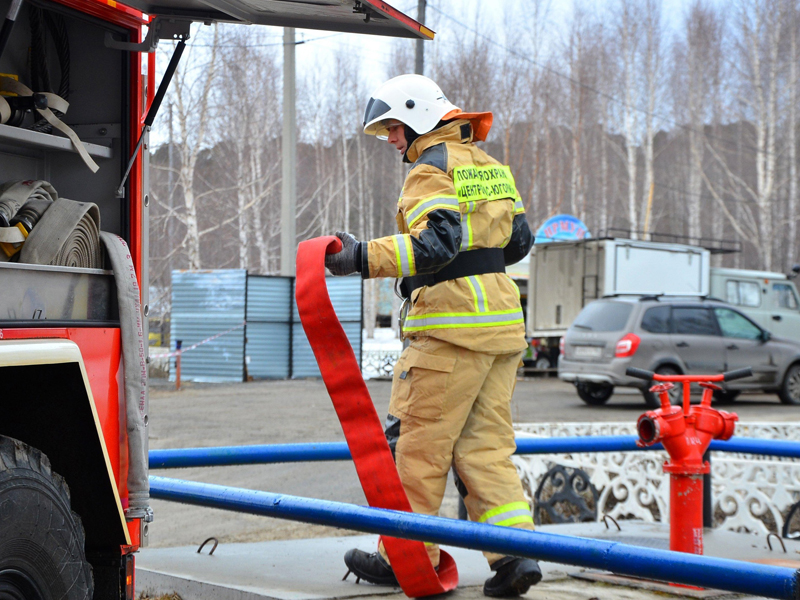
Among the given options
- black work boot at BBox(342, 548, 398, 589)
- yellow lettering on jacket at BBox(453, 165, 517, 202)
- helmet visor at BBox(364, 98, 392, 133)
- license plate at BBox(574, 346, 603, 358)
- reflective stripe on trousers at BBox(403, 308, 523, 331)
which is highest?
helmet visor at BBox(364, 98, 392, 133)

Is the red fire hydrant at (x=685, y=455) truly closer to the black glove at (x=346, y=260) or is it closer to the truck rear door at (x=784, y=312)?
the black glove at (x=346, y=260)

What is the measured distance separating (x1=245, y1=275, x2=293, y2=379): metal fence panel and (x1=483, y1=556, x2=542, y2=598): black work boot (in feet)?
53.0

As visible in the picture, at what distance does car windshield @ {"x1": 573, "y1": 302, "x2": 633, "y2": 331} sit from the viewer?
13.9m

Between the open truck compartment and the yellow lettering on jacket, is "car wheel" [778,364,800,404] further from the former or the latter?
the open truck compartment

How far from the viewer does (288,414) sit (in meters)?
12.7

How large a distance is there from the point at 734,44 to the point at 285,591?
117ft

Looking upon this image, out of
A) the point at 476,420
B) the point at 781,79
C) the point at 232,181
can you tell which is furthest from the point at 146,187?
the point at 781,79

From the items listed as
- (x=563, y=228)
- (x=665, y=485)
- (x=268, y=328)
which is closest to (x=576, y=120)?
(x=563, y=228)

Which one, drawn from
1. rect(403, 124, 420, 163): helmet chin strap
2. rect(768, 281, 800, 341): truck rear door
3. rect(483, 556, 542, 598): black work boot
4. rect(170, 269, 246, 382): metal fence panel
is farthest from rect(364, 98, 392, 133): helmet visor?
rect(768, 281, 800, 341): truck rear door

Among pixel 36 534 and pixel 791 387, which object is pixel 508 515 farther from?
pixel 791 387

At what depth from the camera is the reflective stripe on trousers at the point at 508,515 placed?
11.1 ft

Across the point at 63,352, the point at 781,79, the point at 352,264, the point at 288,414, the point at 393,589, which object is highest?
A: the point at 781,79

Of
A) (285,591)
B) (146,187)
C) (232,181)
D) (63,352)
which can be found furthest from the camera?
(232,181)

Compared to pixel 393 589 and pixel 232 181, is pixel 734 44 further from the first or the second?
pixel 393 589
